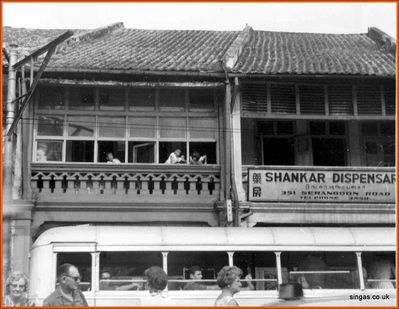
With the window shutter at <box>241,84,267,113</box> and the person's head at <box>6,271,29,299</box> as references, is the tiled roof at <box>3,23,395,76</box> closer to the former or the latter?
the window shutter at <box>241,84,267,113</box>

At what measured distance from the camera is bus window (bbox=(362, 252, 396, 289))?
10625 millimetres

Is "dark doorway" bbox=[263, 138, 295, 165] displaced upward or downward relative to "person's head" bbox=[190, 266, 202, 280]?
upward

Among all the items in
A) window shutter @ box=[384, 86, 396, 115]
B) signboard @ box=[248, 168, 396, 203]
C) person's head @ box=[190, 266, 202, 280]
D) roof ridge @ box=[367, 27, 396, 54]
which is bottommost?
person's head @ box=[190, 266, 202, 280]

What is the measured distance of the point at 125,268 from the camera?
1019 cm

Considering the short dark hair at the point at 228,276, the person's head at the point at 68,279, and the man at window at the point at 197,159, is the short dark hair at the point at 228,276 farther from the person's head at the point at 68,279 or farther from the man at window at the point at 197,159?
the man at window at the point at 197,159

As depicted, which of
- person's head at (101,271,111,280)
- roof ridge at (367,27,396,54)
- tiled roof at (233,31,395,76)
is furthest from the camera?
roof ridge at (367,27,396,54)

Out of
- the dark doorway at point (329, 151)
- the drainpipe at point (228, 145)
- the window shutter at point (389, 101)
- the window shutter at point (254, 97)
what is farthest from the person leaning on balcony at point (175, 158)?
the window shutter at point (389, 101)

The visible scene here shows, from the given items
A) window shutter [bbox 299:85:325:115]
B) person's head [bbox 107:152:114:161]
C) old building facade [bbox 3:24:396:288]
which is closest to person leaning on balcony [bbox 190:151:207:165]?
old building facade [bbox 3:24:396:288]

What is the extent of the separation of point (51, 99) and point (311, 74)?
568 centimetres

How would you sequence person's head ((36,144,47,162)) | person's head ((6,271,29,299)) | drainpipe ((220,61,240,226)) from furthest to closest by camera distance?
1. person's head ((36,144,47,162))
2. drainpipe ((220,61,240,226))
3. person's head ((6,271,29,299))

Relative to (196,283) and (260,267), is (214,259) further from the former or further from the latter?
(260,267)

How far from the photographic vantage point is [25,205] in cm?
1329

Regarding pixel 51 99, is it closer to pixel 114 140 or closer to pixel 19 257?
pixel 114 140

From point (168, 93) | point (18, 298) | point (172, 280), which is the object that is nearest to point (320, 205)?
point (168, 93)
